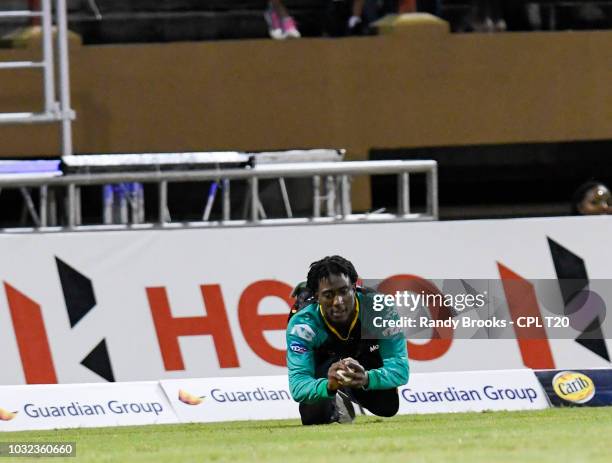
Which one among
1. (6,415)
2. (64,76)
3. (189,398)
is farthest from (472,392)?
(64,76)

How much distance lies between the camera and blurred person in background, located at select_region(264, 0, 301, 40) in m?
15.4

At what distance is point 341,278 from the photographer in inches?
329

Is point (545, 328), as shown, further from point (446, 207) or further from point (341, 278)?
point (446, 207)

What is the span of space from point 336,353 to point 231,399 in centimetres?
201

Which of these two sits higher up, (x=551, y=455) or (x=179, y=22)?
(x=179, y=22)

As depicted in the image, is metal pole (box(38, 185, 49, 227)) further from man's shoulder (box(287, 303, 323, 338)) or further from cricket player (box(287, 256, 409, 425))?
man's shoulder (box(287, 303, 323, 338))

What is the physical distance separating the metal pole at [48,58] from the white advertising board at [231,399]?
3.75 metres

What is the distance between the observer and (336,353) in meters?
8.84

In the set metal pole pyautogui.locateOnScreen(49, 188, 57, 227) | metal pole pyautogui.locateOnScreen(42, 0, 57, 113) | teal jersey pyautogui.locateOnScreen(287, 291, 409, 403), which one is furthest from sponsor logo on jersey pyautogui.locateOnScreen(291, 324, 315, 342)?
metal pole pyautogui.locateOnScreen(42, 0, 57, 113)

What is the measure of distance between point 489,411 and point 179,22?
6.79 meters

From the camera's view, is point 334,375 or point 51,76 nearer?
point 334,375

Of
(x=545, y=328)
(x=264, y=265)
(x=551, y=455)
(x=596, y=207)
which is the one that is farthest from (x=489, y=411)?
(x=551, y=455)

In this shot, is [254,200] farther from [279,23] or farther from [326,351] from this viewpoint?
[279,23]

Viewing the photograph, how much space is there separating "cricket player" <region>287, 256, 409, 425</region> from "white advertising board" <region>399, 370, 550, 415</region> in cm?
150
